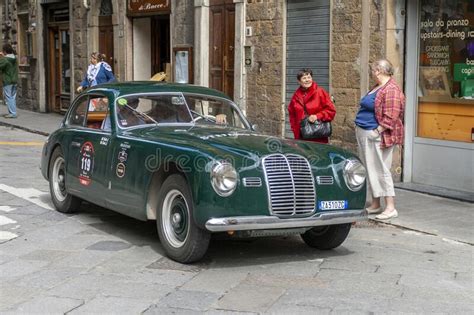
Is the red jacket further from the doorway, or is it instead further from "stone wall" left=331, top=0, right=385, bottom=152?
the doorway

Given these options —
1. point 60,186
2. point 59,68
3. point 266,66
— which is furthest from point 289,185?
point 59,68

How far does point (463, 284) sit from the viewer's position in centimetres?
582

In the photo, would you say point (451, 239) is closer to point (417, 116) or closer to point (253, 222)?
point (253, 222)

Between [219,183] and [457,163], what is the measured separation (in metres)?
5.19

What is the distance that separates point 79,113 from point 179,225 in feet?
8.67

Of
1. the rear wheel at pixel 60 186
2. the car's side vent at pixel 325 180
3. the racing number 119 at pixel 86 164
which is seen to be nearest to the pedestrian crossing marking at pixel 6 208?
the rear wheel at pixel 60 186

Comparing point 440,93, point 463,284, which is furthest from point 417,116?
point 463,284

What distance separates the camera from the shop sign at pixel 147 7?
1636 centimetres

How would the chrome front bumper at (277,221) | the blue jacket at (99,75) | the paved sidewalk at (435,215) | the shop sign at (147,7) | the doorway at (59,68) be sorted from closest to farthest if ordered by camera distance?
the chrome front bumper at (277,221) < the paved sidewalk at (435,215) < the blue jacket at (99,75) < the shop sign at (147,7) < the doorway at (59,68)

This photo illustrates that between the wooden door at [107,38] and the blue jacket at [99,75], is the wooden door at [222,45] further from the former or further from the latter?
the wooden door at [107,38]

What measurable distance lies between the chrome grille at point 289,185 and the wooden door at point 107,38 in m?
13.3

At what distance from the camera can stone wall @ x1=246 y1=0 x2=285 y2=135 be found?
1291 cm

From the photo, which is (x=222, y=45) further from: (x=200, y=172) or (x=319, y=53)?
(x=200, y=172)

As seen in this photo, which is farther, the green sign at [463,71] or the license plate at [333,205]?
the green sign at [463,71]
